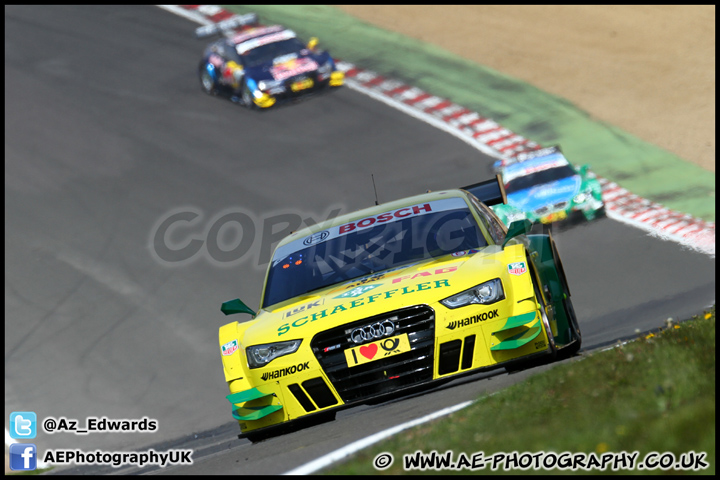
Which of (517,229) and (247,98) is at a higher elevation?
(517,229)

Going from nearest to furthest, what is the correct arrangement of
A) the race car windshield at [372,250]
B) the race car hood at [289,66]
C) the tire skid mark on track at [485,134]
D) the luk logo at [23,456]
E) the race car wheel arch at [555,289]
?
the race car wheel arch at [555,289] → the race car windshield at [372,250] → the luk logo at [23,456] → the tire skid mark on track at [485,134] → the race car hood at [289,66]

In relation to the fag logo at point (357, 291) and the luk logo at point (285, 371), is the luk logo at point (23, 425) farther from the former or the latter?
the fag logo at point (357, 291)

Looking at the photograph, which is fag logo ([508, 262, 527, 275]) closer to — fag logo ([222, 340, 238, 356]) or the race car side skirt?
the race car side skirt

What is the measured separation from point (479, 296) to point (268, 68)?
16588 mm

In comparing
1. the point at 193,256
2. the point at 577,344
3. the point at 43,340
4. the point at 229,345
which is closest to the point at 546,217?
the point at 193,256

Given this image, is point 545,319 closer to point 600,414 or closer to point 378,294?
point 378,294

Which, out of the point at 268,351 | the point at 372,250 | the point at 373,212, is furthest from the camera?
the point at 373,212

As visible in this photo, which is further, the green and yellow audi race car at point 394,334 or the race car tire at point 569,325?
the race car tire at point 569,325

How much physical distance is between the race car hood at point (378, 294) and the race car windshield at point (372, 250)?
0.96 ft

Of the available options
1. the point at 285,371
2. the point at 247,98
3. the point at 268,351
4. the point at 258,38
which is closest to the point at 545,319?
the point at 285,371

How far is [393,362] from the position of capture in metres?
7.15

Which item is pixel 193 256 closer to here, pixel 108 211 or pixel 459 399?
pixel 108 211

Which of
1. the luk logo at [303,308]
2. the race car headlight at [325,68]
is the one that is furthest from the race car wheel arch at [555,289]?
the race car headlight at [325,68]

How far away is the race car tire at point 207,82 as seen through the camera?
24172 millimetres
